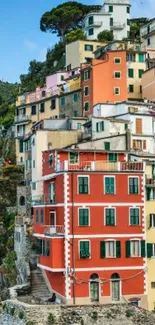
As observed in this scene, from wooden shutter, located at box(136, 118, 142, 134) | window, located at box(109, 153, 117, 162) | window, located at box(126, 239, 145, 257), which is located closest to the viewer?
window, located at box(126, 239, 145, 257)

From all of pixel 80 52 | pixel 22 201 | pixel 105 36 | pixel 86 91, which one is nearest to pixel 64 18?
pixel 105 36

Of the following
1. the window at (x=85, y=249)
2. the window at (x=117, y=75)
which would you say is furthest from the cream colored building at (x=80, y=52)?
the window at (x=85, y=249)

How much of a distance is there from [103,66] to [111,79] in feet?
5.54

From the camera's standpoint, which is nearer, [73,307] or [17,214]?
[73,307]

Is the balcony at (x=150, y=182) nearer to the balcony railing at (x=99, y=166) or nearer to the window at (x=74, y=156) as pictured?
the balcony railing at (x=99, y=166)

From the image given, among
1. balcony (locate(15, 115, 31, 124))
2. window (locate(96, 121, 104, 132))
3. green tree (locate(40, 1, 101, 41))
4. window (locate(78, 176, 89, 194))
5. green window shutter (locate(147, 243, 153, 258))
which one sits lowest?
green window shutter (locate(147, 243, 153, 258))

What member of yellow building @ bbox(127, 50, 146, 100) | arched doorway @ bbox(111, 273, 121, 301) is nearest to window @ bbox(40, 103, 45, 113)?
yellow building @ bbox(127, 50, 146, 100)

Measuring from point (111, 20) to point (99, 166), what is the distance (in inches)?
2266

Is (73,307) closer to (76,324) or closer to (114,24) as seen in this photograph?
(76,324)

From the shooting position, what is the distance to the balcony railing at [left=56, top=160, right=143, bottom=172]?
4378 cm

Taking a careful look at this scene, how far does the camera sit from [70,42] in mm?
91188

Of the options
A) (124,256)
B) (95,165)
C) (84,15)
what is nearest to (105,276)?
(124,256)

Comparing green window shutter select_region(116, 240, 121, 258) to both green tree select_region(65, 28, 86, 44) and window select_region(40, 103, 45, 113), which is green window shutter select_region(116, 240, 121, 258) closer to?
window select_region(40, 103, 45, 113)

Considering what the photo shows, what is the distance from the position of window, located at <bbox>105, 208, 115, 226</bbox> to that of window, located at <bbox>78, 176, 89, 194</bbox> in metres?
1.98
